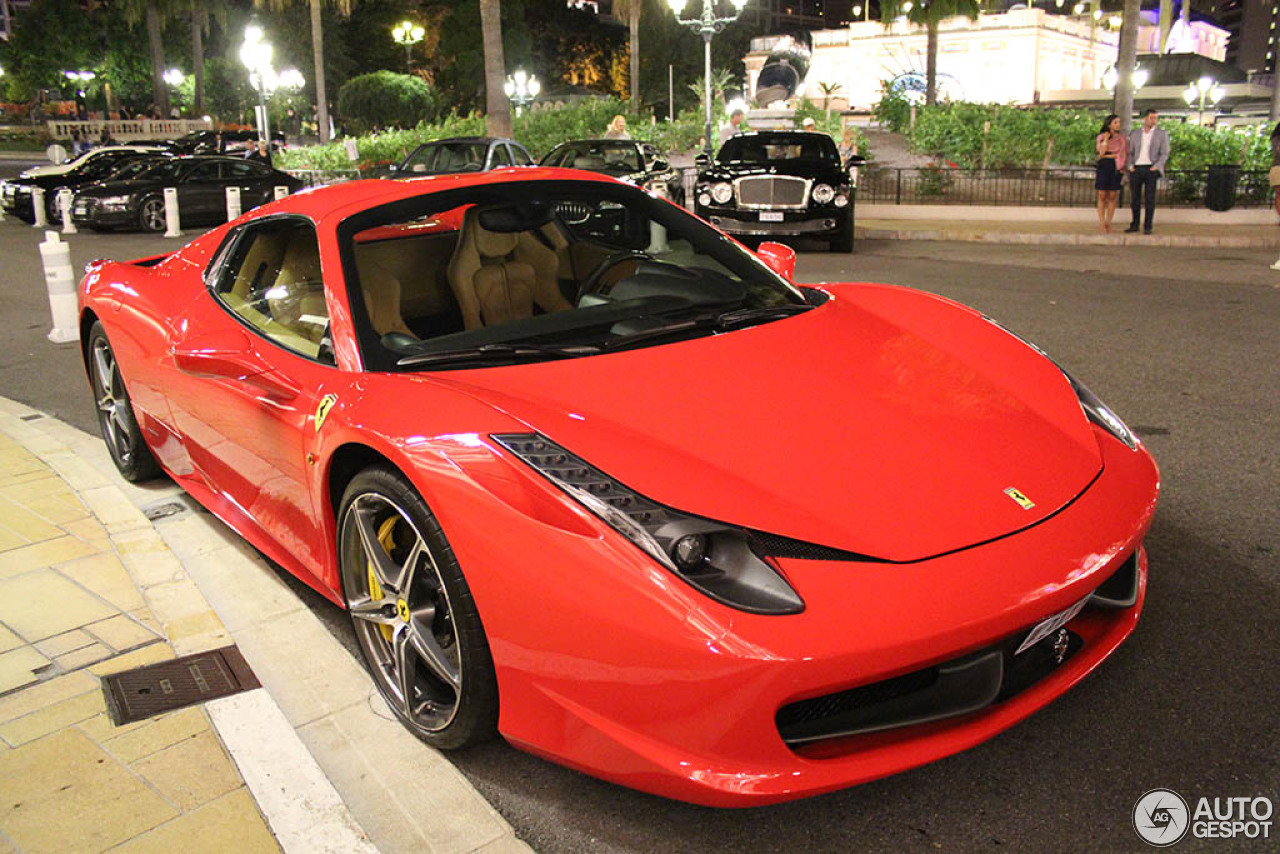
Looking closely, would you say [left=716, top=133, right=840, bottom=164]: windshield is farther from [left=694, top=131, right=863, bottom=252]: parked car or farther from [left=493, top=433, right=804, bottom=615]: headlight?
[left=493, top=433, right=804, bottom=615]: headlight

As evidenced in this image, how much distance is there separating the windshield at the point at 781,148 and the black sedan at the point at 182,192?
35.8 feet

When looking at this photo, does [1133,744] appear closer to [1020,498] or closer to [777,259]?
[1020,498]

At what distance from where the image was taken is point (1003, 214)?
64.3ft

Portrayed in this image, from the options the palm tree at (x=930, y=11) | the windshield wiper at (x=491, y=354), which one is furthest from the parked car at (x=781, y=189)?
the palm tree at (x=930, y=11)

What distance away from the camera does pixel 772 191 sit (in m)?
15.2

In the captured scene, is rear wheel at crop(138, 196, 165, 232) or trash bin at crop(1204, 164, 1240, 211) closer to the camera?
trash bin at crop(1204, 164, 1240, 211)

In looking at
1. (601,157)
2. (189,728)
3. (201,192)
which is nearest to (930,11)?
(601,157)

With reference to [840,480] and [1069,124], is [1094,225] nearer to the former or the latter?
[1069,124]

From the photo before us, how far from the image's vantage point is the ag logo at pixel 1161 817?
233 centimetres

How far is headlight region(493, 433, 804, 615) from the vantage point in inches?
86.8

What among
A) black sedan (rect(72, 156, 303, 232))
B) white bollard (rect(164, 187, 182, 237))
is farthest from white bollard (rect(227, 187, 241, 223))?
black sedan (rect(72, 156, 303, 232))

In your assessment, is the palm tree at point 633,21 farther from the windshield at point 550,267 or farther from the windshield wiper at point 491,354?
the windshield wiper at point 491,354

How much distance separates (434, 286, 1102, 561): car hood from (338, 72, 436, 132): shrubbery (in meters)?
52.9

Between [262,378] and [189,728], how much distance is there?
3.63 feet
